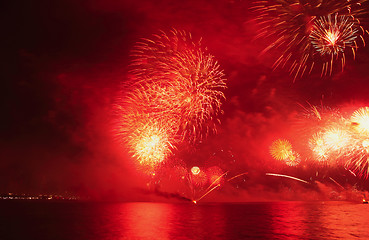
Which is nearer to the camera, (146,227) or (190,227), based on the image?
(146,227)

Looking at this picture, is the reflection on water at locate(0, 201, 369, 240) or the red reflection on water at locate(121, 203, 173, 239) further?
the reflection on water at locate(0, 201, 369, 240)

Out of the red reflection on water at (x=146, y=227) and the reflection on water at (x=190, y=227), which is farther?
the reflection on water at (x=190, y=227)

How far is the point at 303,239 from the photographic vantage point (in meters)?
35.3

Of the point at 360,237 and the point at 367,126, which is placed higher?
the point at 367,126

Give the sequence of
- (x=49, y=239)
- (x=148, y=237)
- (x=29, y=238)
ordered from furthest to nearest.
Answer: (x=29, y=238) < (x=49, y=239) < (x=148, y=237)

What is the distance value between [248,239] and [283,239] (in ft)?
14.2

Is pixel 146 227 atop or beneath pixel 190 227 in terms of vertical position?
beneath

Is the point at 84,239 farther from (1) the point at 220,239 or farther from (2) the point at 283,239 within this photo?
(2) the point at 283,239

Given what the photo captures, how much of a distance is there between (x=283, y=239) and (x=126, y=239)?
1691cm

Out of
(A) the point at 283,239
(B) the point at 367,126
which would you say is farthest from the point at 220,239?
(B) the point at 367,126

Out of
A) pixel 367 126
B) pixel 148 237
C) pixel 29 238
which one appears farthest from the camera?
pixel 29 238

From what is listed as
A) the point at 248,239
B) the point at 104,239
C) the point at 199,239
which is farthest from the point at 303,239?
the point at 104,239

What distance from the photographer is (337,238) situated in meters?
35.9

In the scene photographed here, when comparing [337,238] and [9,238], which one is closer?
[337,238]
